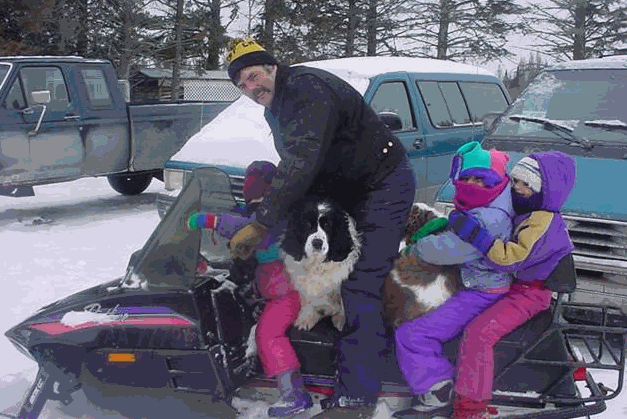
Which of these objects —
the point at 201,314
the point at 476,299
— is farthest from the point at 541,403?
the point at 201,314

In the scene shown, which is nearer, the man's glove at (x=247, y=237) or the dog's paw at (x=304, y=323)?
the man's glove at (x=247, y=237)

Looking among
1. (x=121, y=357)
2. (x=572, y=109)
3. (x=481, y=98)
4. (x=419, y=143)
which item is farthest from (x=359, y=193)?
(x=481, y=98)

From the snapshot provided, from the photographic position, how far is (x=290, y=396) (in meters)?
3.26

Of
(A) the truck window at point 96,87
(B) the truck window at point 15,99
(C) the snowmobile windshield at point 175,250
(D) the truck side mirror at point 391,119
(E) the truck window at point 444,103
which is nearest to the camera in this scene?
(C) the snowmobile windshield at point 175,250

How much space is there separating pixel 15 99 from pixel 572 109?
6873mm

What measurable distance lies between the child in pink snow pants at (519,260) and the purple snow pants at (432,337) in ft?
0.21

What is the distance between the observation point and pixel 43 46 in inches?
928

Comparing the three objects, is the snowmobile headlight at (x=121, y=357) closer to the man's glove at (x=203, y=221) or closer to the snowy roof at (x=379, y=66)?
the man's glove at (x=203, y=221)

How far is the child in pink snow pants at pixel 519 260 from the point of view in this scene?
2969 millimetres

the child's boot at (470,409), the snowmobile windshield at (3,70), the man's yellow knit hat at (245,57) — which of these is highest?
the man's yellow knit hat at (245,57)

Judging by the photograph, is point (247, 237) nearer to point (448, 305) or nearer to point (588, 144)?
point (448, 305)

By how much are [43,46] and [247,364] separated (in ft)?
75.5

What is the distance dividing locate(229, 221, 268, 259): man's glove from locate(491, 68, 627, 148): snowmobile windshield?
3.04 metres

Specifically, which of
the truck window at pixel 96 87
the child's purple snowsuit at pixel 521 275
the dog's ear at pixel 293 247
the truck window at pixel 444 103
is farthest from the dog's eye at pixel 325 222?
the truck window at pixel 96 87
